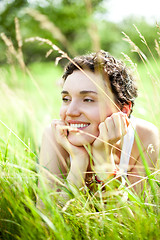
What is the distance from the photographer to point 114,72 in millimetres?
2008

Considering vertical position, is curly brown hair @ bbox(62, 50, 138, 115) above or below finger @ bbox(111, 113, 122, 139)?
above

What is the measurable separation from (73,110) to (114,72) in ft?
1.63

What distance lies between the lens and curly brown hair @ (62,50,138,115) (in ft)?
6.39

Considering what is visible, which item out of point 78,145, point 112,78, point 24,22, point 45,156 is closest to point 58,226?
point 78,145

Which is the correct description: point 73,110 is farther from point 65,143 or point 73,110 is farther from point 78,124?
point 65,143

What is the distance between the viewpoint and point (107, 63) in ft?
6.56

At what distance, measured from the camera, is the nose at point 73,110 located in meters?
1.74

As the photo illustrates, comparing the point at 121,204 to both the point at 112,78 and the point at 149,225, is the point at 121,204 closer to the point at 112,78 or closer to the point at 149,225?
the point at 149,225

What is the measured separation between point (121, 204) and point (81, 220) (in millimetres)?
204

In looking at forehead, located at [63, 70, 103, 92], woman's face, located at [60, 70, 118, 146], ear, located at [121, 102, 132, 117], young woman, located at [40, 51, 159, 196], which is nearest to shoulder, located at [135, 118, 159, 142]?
young woman, located at [40, 51, 159, 196]

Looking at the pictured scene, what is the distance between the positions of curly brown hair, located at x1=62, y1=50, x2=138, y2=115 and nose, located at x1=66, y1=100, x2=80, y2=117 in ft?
1.02

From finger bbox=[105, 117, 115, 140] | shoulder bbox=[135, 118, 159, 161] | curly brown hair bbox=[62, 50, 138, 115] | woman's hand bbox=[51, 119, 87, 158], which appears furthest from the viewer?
shoulder bbox=[135, 118, 159, 161]

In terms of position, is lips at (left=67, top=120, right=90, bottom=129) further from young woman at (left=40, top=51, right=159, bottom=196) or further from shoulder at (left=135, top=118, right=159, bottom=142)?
shoulder at (left=135, top=118, right=159, bottom=142)

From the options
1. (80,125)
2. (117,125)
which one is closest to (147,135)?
(117,125)
